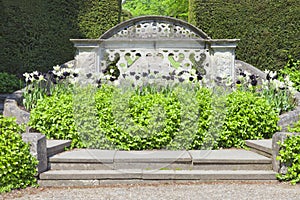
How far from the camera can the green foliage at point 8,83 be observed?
278 inches

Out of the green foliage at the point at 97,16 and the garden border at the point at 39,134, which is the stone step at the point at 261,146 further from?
the green foliage at the point at 97,16

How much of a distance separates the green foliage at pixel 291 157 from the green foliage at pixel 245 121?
802 mm

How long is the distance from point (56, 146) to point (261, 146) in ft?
7.68

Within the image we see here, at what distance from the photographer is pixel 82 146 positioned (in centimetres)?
469

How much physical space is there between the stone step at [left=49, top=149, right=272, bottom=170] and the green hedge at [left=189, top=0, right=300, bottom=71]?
13.0ft

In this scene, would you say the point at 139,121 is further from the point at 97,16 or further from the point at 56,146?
the point at 97,16

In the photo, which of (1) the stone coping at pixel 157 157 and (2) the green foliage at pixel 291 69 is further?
(2) the green foliage at pixel 291 69

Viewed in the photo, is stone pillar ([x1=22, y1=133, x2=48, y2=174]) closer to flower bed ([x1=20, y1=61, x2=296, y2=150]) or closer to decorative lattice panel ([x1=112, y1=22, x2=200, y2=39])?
flower bed ([x1=20, y1=61, x2=296, y2=150])

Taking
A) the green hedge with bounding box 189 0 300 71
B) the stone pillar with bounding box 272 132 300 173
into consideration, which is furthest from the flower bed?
the green hedge with bounding box 189 0 300 71

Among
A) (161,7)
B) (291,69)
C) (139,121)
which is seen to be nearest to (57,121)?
(139,121)

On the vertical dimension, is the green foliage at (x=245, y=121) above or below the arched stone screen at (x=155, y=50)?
below

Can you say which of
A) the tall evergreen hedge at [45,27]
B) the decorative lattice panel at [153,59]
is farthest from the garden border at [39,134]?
the tall evergreen hedge at [45,27]

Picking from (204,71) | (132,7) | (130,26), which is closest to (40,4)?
(130,26)

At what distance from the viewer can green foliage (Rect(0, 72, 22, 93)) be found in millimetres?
7066
